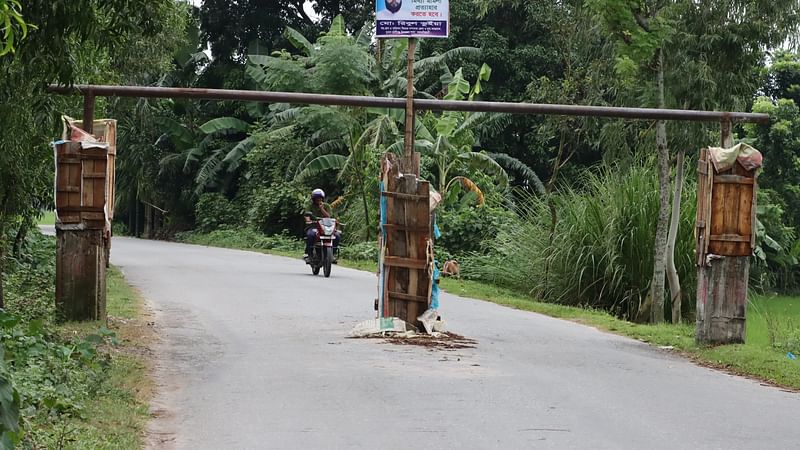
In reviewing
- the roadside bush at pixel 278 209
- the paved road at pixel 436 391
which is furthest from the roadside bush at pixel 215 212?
the paved road at pixel 436 391

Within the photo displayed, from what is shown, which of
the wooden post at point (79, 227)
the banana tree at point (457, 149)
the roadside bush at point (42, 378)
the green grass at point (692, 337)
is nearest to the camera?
the roadside bush at point (42, 378)

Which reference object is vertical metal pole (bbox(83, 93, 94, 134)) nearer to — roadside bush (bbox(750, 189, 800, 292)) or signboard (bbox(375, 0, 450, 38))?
signboard (bbox(375, 0, 450, 38))

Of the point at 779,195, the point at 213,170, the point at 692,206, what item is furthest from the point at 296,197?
the point at 692,206

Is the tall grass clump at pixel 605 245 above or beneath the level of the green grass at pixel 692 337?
above

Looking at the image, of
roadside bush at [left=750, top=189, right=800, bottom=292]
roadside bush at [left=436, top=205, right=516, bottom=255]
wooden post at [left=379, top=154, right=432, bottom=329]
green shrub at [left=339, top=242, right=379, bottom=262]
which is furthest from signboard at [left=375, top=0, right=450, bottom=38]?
roadside bush at [left=750, top=189, right=800, bottom=292]

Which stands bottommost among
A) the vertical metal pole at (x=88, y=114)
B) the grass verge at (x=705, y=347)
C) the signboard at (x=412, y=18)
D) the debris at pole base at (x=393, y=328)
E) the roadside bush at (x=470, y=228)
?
the grass verge at (x=705, y=347)

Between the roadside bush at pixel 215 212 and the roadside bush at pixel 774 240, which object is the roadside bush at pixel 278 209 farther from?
the roadside bush at pixel 774 240

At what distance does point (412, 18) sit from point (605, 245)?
27.9 ft

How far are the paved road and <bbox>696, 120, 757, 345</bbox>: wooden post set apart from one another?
3.04 ft

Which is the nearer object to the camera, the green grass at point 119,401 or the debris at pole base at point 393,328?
the green grass at point 119,401

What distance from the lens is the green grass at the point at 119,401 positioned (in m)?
7.00

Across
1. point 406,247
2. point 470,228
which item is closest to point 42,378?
point 406,247

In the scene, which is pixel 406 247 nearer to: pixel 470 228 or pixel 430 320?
pixel 430 320

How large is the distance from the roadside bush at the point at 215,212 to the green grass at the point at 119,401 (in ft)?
84.6
